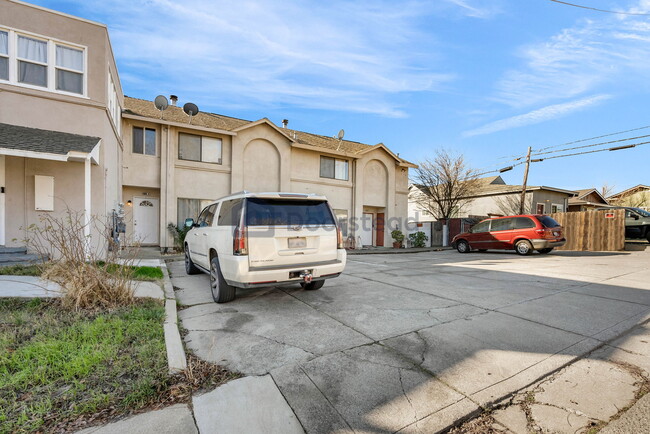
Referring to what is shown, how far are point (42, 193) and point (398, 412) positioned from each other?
11076 millimetres

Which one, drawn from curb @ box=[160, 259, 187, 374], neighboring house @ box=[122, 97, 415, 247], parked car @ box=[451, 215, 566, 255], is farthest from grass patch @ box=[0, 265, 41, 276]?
parked car @ box=[451, 215, 566, 255]

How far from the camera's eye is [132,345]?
10.9 ft

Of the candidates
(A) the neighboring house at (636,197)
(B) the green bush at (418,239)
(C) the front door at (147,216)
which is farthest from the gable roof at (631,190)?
(C) the front door at (147,216)

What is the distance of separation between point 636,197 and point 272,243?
1652 inches

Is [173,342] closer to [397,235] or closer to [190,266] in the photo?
[190,266]

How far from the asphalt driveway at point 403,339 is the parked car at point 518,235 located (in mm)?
6319

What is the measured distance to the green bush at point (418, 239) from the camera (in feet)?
67.0

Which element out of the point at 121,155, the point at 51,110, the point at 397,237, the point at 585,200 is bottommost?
the point at 397,237

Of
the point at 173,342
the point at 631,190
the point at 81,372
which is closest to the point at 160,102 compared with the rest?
the point at 173,342

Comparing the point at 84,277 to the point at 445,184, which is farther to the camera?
the point at 445,184

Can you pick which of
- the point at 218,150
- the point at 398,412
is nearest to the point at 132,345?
the point at 398,412

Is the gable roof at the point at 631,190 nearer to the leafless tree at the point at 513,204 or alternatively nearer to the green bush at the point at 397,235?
the leafless tree at the point at 513,204

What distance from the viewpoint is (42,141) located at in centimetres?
781

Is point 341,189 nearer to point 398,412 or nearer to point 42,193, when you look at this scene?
point 42,193
